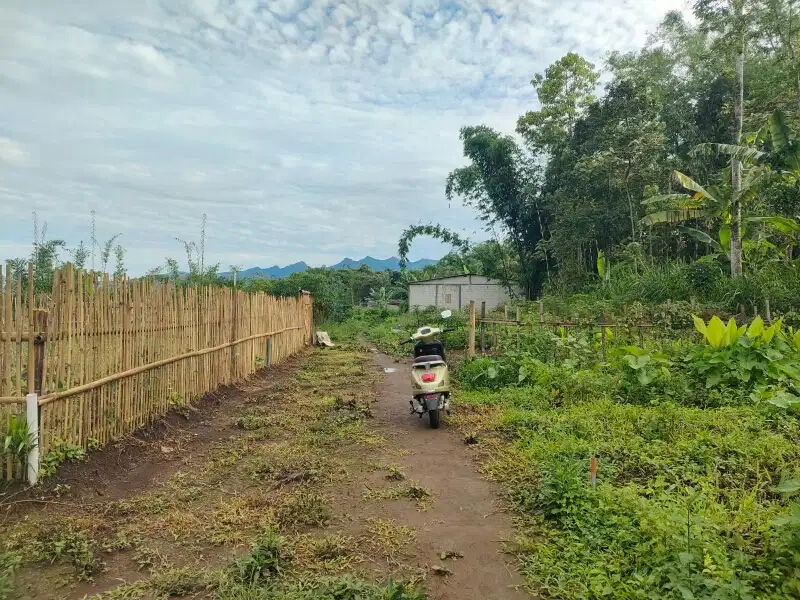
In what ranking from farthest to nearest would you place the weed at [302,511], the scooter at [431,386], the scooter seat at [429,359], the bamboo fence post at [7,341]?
the scooter seat at [429,359] < the scooter at [431,386] < the bamboo fence post at [7,341] < the weed at [302,511]

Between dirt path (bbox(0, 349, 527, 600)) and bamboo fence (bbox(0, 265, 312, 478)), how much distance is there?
341 millimetres

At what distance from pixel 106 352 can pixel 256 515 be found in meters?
2.45

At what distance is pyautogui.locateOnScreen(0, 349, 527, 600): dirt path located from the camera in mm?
2932

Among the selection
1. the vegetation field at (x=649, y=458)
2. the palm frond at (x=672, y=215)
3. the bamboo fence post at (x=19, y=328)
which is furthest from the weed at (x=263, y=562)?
the palm frond at (x=672, y=215)

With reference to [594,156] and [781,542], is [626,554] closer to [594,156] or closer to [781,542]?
[781,542]

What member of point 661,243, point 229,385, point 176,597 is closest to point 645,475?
point 176,597

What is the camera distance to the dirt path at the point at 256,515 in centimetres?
293

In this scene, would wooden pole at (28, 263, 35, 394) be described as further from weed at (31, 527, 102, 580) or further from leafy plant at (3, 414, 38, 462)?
weed at (31, 527, 102, 580)

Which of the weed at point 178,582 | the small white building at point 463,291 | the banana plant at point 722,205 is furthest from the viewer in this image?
the small white building at point 463,291

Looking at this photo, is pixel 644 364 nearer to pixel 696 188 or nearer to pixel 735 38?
pixel 696 188

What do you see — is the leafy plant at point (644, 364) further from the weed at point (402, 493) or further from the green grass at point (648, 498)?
the weed at point (402, 493)

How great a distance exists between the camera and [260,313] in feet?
36.6

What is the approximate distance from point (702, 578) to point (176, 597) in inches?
110

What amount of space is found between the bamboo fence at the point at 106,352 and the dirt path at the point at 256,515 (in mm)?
341
